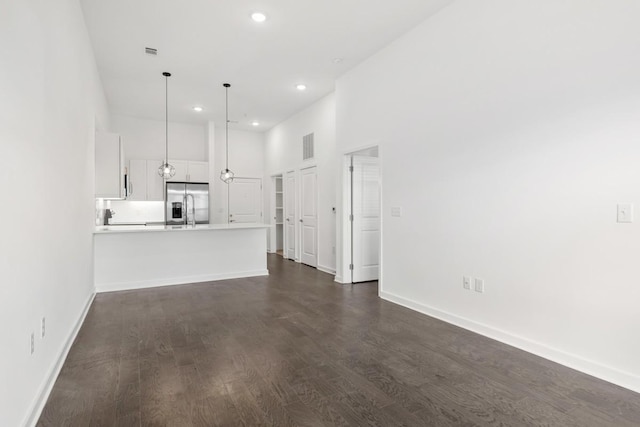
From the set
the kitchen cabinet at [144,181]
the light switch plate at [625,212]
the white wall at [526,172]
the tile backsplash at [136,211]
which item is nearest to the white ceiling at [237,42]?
the white wall at [526,172]

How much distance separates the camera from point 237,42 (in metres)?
4.35

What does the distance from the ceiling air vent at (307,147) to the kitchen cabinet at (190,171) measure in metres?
2.61

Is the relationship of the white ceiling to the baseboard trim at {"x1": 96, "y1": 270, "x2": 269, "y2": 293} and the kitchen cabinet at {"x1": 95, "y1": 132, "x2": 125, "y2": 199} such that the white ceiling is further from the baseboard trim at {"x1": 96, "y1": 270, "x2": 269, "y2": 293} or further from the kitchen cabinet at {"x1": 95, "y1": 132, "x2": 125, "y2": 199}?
the baseboard trim at {"x1": 96, "y1": 270, "x2": 269, "y2": 293}

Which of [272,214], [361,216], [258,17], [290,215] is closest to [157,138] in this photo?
[272,214]

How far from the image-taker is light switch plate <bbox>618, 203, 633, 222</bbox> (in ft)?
7.70

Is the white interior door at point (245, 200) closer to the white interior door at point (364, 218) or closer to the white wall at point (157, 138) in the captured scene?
the white wall at point (157, 138)

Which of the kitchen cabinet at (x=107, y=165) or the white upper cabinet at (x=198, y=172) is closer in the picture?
the kitchen cabinet at (x=107, y=165)

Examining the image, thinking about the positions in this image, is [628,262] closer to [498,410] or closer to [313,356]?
[498,410]

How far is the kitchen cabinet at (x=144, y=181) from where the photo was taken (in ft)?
25.0

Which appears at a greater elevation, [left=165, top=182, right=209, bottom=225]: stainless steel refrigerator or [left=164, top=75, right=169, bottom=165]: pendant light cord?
[left=164, top=75, right=169, bottom=165]: pendant light cord

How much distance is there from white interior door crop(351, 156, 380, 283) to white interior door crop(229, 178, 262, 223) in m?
4.38

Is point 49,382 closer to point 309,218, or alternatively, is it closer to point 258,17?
point 258,17

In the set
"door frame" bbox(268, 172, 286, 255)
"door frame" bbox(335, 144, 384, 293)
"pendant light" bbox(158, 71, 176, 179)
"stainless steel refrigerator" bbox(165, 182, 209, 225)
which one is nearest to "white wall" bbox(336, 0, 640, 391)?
"door frame" bbox(335, 144, 384, 293)

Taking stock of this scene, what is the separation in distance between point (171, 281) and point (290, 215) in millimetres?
3373
